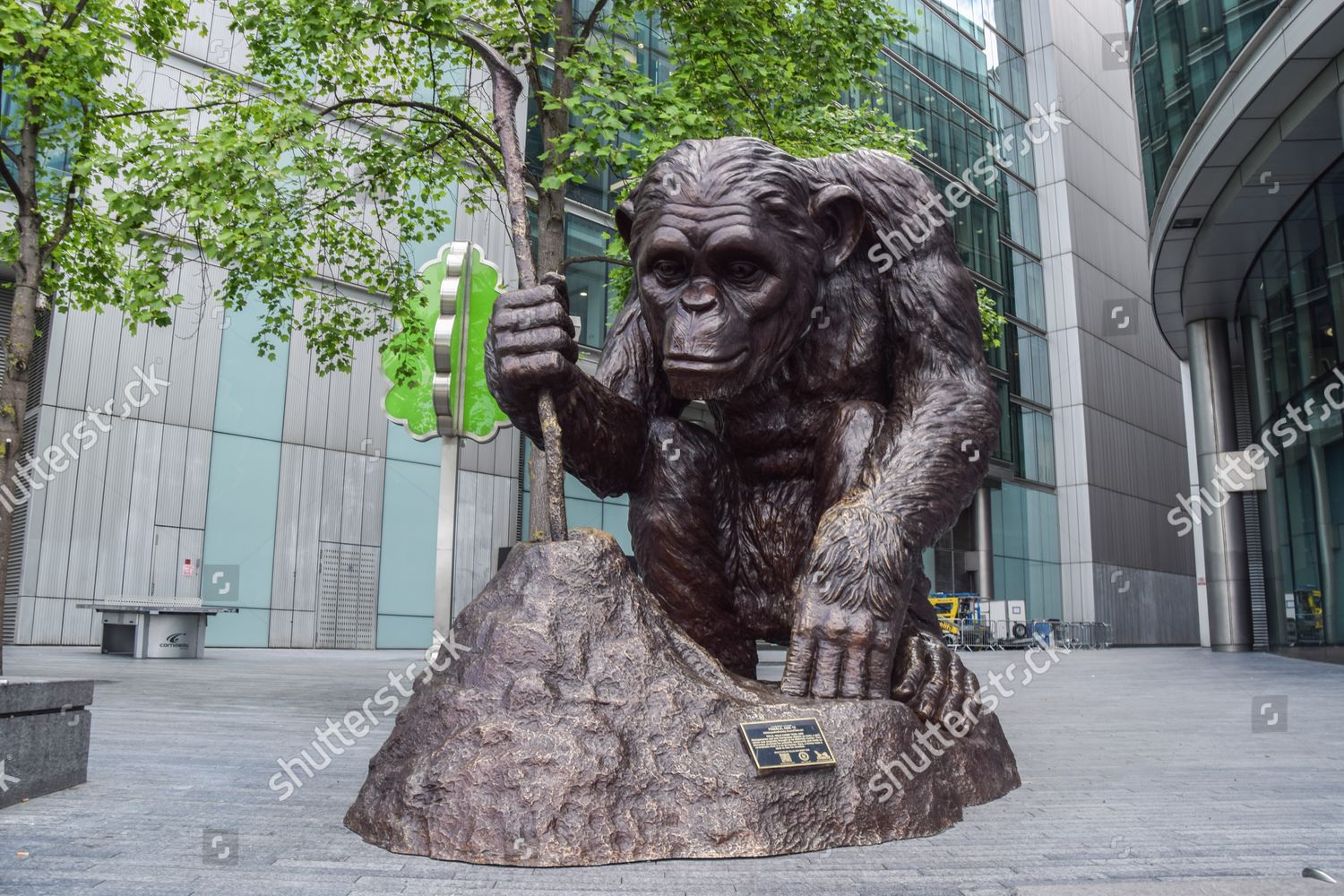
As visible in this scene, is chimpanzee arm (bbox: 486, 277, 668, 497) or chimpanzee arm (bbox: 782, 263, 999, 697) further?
chimpanzee arm (bbox: 486, 277, 668, 497)

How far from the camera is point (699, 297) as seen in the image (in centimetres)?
266

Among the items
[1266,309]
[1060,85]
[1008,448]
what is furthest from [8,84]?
[1060,85]

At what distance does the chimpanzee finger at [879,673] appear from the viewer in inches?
102

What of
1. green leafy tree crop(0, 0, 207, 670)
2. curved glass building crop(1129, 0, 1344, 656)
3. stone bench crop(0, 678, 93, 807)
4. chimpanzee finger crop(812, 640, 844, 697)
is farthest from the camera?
curved glass building crop(1129, 0, 1344, 656)

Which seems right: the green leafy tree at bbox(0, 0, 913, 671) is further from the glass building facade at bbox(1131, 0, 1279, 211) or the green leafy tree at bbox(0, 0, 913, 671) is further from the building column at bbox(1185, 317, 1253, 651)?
the building column at bbox(1185, 317, 1253, 651)

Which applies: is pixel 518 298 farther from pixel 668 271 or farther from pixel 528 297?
pixel 668 271

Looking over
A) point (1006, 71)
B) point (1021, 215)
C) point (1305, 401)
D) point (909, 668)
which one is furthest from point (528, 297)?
point (1006, 71)

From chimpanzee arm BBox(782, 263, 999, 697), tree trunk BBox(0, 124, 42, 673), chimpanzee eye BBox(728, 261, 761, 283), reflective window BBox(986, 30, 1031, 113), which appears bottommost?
chimpanzee arm BBox(782, 263, 999, 697)

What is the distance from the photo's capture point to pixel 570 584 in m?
2.63

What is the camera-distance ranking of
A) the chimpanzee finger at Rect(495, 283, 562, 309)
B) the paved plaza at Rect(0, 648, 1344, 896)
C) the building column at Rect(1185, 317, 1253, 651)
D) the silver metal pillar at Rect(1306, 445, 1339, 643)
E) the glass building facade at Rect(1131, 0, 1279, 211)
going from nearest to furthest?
the paved plaza at Rect(0, 648, 1344, 896) → the chimpanzee finger at Rect(495, 283, 562, 309) → the glass building facade at Rect(1131, 0, 1279, 211) → the silver metal pillar at Rect(1306, 445, 1339, 643) → the building column at Rect(1185, 317, 1253, 651)

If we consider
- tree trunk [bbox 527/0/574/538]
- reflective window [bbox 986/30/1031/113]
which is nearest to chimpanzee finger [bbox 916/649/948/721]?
tree trunk [bbox 527/0/574/538]

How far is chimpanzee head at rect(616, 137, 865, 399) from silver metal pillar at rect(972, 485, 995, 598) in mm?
28665

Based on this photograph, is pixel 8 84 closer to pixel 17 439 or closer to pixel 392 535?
pixel 17 439

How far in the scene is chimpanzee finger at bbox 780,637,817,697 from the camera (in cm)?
260
